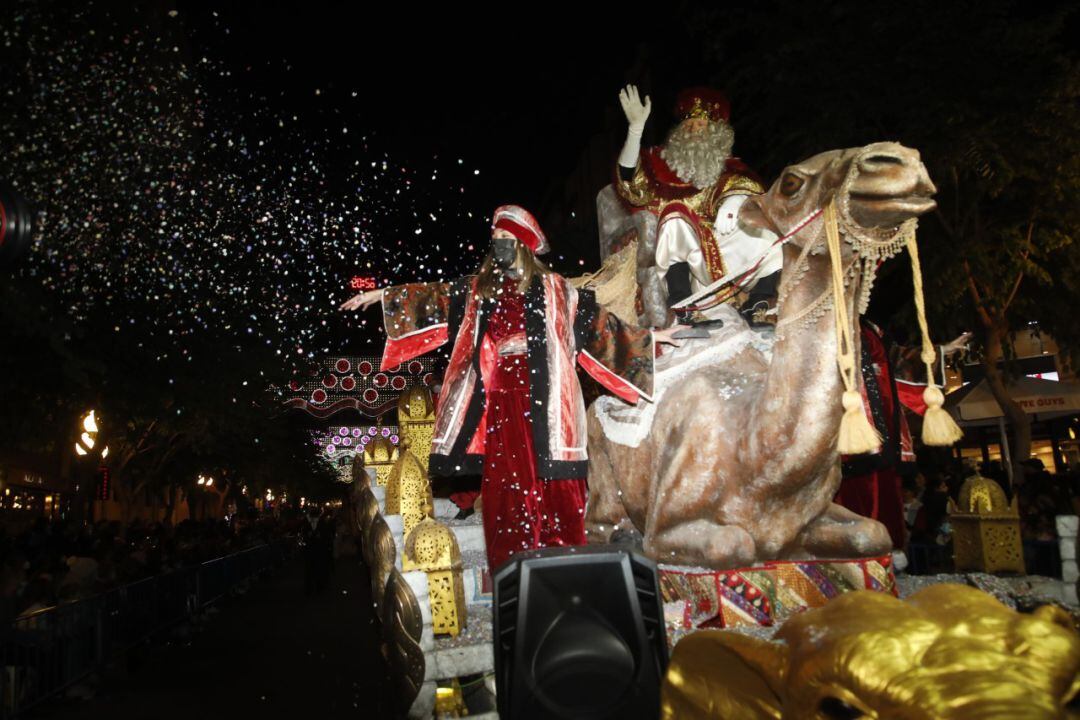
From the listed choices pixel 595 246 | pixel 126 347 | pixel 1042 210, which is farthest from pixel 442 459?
pixel 595 246

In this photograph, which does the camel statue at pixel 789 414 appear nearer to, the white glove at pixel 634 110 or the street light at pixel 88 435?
the white glove at pixel 634 110

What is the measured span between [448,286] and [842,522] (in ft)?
9.26

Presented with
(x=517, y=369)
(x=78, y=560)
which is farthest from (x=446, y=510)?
(x=78, y=560)

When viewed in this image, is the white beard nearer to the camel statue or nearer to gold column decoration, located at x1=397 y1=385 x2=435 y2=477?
the camel statue

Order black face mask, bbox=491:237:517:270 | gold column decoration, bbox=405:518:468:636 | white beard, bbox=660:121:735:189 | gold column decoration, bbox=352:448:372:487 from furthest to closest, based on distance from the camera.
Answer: gold column decoration, bbox=352:448:372:487 → white beard, bbox=660:121:735:189 → black face mask, bbox=491:237:517:270 → gold column decoration, bbox=405:518:468:636

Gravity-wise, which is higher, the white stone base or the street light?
the street light

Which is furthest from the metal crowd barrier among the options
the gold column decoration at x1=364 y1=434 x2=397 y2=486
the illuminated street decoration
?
the illuminated street decoration

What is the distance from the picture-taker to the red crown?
6.41m

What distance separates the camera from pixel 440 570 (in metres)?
4.15

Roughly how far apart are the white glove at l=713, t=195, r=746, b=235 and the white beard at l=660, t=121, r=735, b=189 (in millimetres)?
318

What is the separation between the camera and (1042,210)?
10.5m

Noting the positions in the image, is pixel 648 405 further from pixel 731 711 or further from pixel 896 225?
pixel 731 711

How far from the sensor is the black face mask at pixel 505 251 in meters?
5.36

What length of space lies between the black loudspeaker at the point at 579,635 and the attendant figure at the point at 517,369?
94.2 inches
